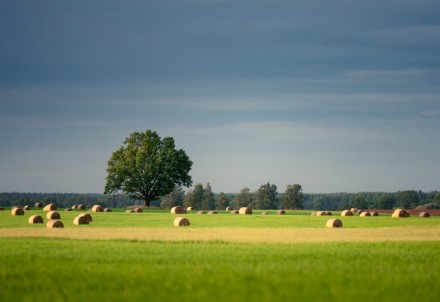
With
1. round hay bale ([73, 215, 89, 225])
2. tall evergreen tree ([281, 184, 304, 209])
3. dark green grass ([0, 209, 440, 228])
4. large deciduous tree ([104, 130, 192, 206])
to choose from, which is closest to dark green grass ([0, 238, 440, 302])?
round hay bale ([73, 215, 89, 225])

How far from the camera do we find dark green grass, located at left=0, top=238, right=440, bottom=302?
1338cm

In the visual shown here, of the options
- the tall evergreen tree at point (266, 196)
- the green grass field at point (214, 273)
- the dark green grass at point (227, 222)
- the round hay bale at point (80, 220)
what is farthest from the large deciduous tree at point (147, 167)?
the tall evergreen tree at point (266, 196)

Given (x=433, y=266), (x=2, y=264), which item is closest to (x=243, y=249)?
(x=433, y=266)

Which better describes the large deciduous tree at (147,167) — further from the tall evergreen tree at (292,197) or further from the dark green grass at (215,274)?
the tall evergreen tree at (292,197)

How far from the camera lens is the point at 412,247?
2770 centimetres

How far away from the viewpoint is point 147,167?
96875 mm

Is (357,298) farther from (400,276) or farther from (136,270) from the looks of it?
(136,270)

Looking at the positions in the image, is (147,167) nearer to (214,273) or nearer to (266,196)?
(214,273)

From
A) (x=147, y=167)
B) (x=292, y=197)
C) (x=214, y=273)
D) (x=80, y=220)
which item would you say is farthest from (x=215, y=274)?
(x=292, y=197)

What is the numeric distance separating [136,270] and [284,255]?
7107mm

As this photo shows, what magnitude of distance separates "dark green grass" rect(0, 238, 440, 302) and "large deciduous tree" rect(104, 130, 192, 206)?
7208cm

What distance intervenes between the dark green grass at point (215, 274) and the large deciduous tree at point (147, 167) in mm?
72080

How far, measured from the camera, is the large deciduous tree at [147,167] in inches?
3846

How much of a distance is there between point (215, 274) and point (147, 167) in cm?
8146
